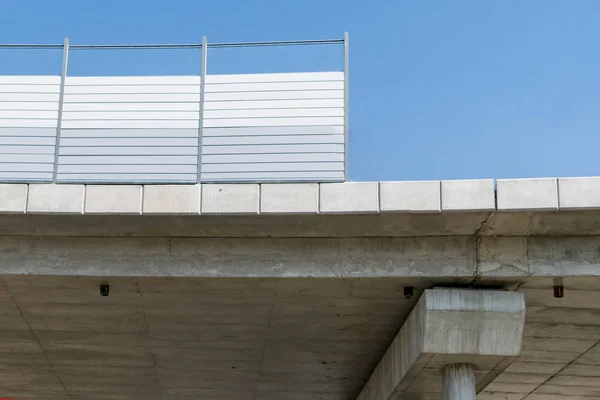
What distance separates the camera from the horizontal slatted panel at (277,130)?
13.4 m

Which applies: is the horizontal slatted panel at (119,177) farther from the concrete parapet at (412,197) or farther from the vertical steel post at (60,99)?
the concrete parapet at (412,197)

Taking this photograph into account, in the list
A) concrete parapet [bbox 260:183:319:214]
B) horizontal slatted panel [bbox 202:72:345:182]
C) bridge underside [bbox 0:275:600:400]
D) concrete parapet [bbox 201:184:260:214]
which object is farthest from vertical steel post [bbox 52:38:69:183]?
concrete parapet [bbox 260:183:319:214]

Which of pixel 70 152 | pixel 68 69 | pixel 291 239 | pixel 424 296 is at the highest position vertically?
pixel 68 69

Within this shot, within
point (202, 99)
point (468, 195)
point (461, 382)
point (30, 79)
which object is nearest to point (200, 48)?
point (202, 99)

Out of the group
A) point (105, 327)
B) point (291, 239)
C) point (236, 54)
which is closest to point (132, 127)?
point (236, 54)

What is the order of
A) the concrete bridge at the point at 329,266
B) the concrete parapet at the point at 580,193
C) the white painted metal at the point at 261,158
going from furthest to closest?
the white painted metal at the point at 261,158 < the concrete bridge at the point at 329,266 < the concrete parapet at the point at 580,193

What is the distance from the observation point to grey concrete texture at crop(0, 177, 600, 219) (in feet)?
41.5

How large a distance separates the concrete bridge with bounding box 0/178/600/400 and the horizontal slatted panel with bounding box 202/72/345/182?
38cm

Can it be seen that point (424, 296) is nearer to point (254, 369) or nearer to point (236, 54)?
point (236, 54)

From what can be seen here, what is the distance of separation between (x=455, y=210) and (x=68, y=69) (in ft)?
20.7

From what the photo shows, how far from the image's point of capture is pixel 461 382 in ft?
47.8

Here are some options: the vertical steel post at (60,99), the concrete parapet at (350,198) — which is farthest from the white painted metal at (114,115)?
the concrete parapet at (350,198)

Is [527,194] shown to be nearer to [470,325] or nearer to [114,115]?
[470,325]

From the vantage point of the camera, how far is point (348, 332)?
1727cm
